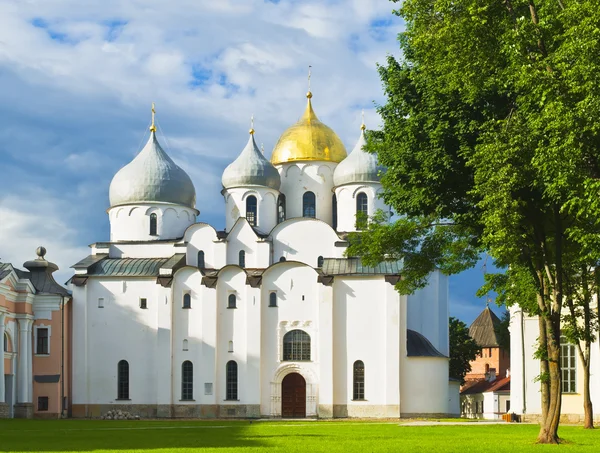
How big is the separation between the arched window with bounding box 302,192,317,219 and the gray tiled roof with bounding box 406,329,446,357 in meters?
9.46

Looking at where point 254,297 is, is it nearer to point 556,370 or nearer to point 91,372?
point 91,372

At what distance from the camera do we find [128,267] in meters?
56.9

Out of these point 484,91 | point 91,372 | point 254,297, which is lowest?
point 91,372

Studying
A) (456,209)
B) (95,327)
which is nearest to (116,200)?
(95,327)

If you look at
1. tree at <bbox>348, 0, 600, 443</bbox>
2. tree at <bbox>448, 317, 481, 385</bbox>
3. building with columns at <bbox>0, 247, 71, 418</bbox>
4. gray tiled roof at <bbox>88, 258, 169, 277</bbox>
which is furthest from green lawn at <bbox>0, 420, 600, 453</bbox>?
tree at <bbox>448, 317, 481, 385</bbox>

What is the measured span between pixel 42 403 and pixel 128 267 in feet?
28.0

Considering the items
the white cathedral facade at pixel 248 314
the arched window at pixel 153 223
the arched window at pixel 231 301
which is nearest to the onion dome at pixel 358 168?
the white cathedral facade at pixel 248 314

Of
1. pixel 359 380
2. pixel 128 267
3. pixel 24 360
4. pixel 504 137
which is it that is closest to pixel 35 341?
pixel 24 360

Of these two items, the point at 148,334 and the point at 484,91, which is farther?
the point at 148,334

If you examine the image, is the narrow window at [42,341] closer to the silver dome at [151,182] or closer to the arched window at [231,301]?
the silver dome at [151,182]

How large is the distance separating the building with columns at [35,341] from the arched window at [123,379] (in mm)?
2719

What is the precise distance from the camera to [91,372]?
55.7 meters

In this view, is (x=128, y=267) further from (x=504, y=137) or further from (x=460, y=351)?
(x=504, y=137)

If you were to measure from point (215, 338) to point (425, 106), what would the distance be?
29.4m
